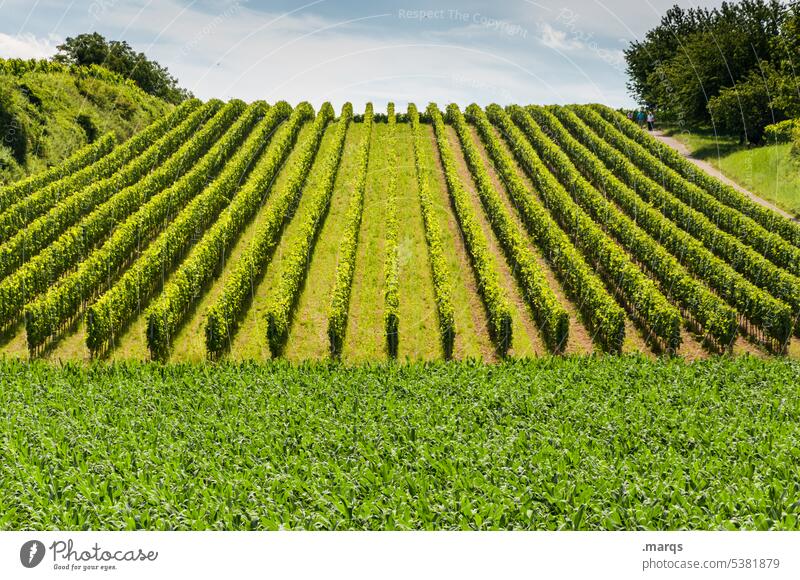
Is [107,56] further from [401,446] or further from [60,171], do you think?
[401,446]

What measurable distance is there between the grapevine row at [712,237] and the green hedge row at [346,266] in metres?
22.6

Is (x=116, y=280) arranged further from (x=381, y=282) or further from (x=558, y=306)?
(x=558, y=306)

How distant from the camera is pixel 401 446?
1440 centimetres

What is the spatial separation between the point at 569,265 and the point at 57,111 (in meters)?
50.2

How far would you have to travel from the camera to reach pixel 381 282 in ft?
112

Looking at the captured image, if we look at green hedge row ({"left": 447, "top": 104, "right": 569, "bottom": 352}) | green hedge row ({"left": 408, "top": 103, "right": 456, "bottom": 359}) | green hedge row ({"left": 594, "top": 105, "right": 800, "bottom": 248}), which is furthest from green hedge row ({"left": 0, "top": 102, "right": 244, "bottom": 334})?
green hedge row ({"left": 594, "top": 105, "right": 800, "bottom": 248})

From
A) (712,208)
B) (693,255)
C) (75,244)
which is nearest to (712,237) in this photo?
(693,255)

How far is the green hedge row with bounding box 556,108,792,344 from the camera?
90.3 ft

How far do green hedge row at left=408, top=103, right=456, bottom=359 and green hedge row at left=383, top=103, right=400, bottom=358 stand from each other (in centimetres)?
218

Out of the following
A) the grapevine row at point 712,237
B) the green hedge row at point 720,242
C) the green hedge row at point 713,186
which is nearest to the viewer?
the green hedge row at point 720,242

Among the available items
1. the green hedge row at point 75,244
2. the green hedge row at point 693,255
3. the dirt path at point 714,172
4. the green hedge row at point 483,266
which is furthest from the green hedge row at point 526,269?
the green hedge row at point 75,244

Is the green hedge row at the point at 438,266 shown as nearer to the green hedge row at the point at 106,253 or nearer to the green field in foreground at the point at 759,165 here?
the green hedge row at the point at 106,253

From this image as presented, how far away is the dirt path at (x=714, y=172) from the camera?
44.6 m
